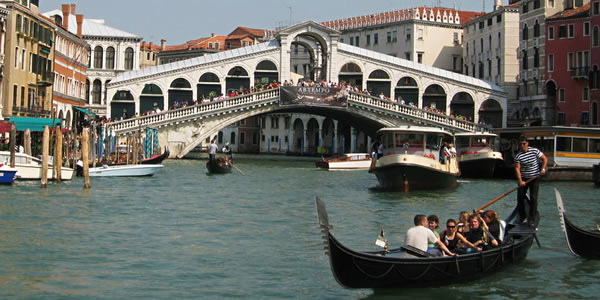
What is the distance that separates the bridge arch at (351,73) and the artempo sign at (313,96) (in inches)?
148

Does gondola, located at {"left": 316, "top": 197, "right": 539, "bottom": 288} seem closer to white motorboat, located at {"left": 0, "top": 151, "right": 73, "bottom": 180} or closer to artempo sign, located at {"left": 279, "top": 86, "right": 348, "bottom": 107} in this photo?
white motorboat, located at {"left": 0, "top": 151, "right": 73, "bottom": 180}

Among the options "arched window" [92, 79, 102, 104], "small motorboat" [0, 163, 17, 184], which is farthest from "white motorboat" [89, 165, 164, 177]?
"arched window" [92, 79, 102, 104]

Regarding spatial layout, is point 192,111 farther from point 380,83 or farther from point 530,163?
point 530,163

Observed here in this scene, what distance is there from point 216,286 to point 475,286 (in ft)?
9.20

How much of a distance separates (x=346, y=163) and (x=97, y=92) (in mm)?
21886

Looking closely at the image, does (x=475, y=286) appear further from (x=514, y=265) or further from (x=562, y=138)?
(x=562, y=138)

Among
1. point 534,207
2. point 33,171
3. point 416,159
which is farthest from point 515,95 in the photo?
point 534,207

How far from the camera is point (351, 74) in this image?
136 feet

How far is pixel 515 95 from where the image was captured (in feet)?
147

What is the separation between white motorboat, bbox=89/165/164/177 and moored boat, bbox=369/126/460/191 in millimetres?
6954

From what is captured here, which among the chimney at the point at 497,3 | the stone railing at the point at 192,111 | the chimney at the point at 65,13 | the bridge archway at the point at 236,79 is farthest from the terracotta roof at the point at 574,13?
the chimney at the point at 65,13

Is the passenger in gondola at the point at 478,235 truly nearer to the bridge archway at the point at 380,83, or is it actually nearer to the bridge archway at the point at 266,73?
the bridge archway at the point at 266,73

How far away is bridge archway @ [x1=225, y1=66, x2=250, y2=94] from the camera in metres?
40.1

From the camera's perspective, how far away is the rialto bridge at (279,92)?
3674cm
